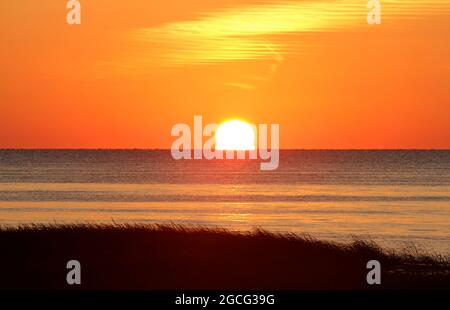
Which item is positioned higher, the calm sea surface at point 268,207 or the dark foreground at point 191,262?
the calm sea surface at point 268,207

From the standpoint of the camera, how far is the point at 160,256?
2808cm

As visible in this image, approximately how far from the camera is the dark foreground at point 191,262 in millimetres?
25094

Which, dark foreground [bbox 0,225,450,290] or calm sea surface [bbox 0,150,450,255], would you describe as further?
calm sea surface [bbox 0,150,450,255]

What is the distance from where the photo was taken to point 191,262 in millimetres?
27328

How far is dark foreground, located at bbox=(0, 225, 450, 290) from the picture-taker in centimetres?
2509

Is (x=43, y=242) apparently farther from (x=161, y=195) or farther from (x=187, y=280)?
(x=161, y=195)

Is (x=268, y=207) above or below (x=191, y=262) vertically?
above

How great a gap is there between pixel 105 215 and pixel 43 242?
111 feet

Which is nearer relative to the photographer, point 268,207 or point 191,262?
point 191,262

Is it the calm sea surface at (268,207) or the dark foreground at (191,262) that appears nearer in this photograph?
the dark foreground at (191,262)

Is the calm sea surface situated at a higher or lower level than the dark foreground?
higher
